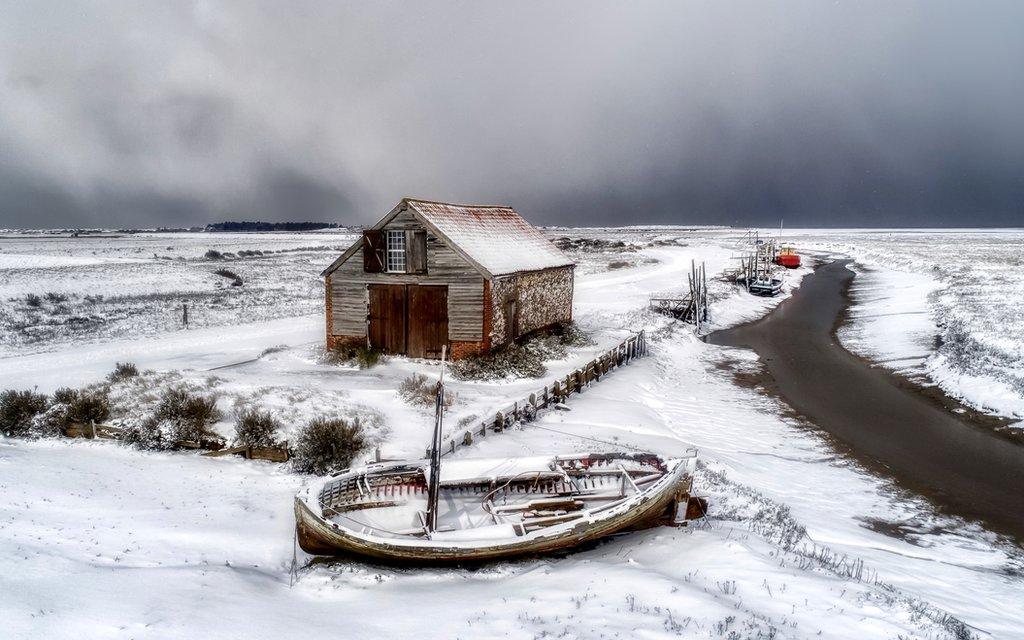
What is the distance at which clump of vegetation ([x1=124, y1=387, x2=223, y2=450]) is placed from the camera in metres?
14.3

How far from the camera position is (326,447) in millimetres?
13391

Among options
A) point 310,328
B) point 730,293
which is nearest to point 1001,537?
point 310,328

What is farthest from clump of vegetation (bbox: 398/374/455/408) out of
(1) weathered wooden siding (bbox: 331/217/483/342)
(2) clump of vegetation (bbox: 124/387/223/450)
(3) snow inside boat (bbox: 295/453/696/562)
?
(3) snow inside boat (bbox: 295/453/696/562)

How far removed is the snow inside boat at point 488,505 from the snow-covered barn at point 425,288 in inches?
391

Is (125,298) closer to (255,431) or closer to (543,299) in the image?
(543,299)

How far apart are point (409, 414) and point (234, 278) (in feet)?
139

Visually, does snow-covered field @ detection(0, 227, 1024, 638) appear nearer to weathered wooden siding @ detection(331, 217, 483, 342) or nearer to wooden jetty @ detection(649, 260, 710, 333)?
weathered wooden siding @ detection(331, 217, 483, 342)

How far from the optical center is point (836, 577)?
864 centimetres

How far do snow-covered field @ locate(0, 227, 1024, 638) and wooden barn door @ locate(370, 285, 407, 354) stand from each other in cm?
124

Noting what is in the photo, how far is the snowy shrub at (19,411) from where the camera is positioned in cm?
1483

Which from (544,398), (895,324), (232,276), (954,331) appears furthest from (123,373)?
(232,276)

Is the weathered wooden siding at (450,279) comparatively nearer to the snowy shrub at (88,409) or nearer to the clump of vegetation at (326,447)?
the clump of vegetation at (326,447)

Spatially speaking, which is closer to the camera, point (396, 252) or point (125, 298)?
point (396, 252)

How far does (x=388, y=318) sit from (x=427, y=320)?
1546 millimetres
